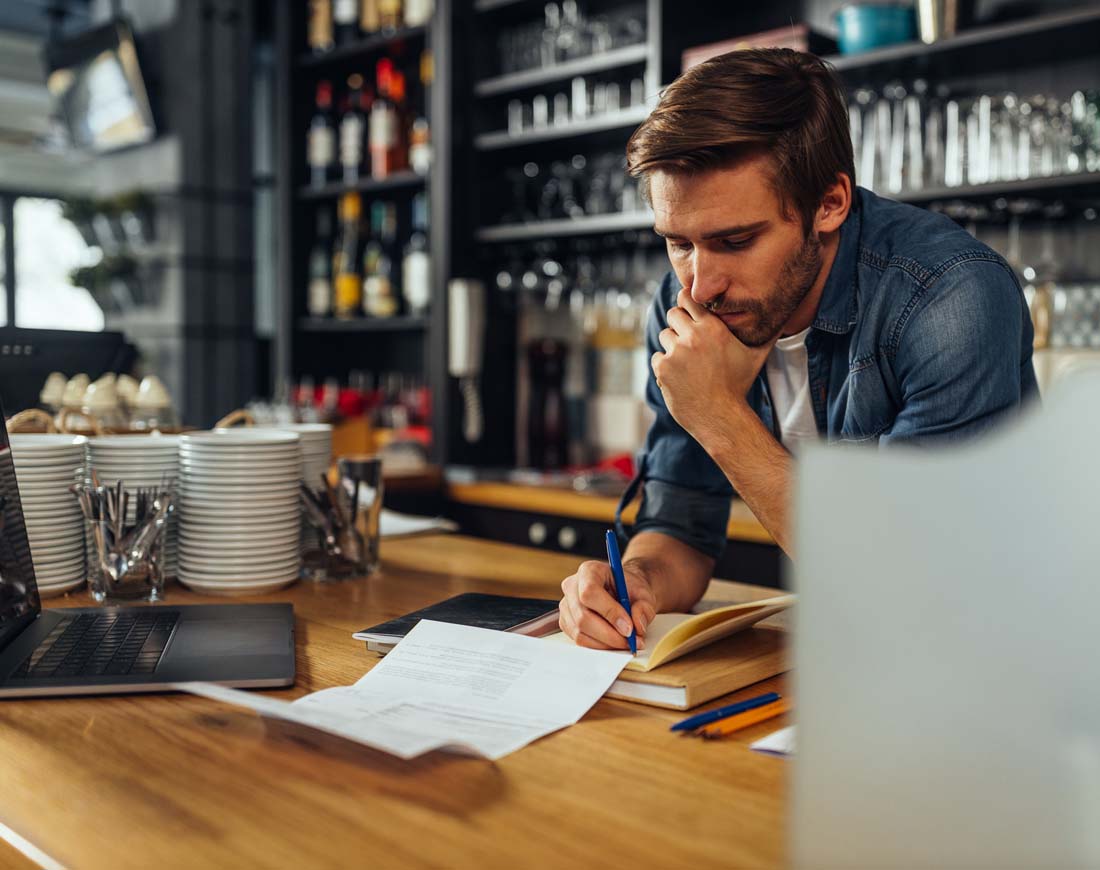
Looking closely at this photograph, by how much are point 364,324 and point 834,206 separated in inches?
106

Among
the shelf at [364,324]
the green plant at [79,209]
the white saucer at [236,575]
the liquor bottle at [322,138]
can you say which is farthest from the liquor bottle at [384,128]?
the white saucer at [236,575]

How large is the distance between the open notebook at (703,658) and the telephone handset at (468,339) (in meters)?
2.37

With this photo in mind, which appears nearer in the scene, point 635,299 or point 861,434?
point 861,434

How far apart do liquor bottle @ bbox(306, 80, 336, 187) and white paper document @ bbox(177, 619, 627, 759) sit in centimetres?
→ 323

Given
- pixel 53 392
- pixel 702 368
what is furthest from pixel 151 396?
pixel 702 368

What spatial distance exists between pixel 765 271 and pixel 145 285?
4.09 m

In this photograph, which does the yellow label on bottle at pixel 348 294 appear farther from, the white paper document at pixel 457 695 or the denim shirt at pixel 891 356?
the white paper document at pixel 457 695

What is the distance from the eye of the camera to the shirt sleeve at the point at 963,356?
130cm

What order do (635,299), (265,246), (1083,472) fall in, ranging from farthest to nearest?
(265,246) → (635,299) → (1083,472)

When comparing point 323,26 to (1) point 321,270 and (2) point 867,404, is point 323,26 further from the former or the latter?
(2) point 867,404

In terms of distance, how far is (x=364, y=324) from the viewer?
391 cm

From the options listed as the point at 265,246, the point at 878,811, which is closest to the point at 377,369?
the point at 265,246

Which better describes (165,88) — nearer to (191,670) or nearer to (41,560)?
(41,560)

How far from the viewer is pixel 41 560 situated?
1384mm
